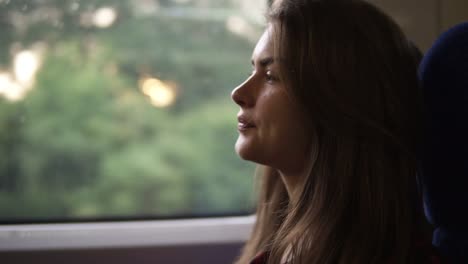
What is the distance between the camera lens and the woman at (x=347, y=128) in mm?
908

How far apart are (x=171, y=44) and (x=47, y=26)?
33cm

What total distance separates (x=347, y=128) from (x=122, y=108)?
761 mm

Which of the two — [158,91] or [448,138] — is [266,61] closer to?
[448,138]

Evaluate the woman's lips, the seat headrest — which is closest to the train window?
the woman's lips

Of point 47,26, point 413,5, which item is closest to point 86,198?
point 47,26

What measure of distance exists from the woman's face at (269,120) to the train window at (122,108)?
1.70ft

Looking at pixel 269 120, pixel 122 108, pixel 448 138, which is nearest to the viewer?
pixel 448 138

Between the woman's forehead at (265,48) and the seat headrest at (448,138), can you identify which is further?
the woman's forehead at (265,48)

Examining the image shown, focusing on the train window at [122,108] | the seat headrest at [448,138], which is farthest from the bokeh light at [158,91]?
the seat headrest at [448,138]

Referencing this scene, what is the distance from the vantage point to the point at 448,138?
0.89 metres

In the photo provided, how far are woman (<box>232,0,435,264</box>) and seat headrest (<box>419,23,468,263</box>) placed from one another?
31mm

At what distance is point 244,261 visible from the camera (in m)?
1.24

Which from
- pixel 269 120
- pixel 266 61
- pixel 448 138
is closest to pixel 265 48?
pixel 266 61

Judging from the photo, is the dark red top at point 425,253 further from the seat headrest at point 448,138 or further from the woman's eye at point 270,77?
the woman's eye at point 270,77
